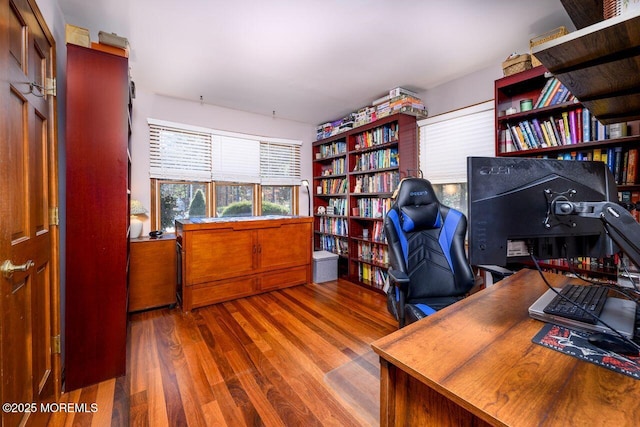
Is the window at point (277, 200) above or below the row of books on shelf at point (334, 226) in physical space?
above

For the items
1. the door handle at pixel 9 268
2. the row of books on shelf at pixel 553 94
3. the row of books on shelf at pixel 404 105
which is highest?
the row of books on shelf at pixel 404 105

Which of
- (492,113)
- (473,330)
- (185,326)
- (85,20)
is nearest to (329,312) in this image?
(185,326)

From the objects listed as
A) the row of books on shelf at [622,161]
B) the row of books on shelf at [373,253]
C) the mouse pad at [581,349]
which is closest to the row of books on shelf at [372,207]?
the row of books on shelf at [373,253]

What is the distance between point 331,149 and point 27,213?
3.56 meters

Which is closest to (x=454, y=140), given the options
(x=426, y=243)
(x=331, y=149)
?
(x=426, y=243)

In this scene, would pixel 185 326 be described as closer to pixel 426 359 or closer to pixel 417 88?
pixel 426 359

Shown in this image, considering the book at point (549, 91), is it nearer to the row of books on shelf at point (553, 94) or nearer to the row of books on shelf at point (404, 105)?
the row of books on shelf at point (553, 94)

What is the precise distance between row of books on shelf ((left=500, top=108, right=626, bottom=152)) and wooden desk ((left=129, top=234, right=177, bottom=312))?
347cm

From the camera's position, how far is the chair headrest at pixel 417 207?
1.92m

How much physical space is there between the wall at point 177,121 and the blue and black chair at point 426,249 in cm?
273

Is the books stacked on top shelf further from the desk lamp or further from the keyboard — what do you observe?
the desk lamp

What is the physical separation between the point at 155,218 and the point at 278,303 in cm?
185

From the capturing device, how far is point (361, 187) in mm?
3764

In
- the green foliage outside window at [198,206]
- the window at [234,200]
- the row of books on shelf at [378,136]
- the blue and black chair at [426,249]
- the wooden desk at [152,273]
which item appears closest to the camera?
the blue and black chair at [426,249]
